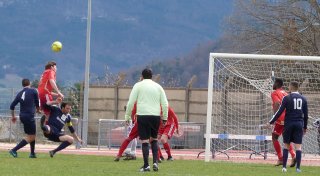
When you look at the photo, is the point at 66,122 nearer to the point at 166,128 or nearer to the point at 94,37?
the point at 166,128

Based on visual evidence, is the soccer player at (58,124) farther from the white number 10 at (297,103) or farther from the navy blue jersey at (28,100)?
the white number 10 at (297,103)

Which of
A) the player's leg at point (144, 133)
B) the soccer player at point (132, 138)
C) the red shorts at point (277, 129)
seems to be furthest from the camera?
the red shorts at point (277, 129)

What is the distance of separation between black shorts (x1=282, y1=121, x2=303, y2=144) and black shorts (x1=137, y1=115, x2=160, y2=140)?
3317mm

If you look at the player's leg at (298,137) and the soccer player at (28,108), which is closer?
the player's leg at (298,137)

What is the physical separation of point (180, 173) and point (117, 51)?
167 meters

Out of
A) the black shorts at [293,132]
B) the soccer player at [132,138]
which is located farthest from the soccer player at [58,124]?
the black shorts at [293,132]

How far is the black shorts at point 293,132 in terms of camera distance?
1931 cm

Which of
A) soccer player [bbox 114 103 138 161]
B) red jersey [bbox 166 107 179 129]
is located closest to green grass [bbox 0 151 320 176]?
soccer player [bbox 114 103 138 161]

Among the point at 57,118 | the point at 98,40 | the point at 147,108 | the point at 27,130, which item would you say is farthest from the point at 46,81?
the point at 98,40

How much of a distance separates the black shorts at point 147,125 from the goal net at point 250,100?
7617 millimetres

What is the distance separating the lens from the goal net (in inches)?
1005

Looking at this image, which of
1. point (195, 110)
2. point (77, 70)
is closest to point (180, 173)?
point (195, 110)

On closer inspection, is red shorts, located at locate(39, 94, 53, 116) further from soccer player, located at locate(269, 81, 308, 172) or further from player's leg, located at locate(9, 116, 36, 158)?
soccer player, located at locate(269, 81, 308, 172)

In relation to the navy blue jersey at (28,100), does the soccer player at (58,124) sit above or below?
below
